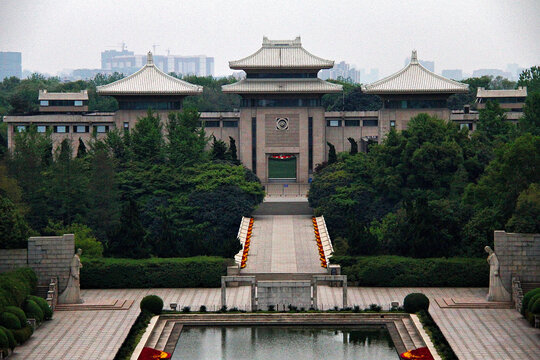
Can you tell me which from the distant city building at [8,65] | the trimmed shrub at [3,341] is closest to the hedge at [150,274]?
the trimmed shrub at [3,341]

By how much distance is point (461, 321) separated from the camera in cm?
2964

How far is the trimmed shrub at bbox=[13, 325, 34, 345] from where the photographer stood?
88.5 feet

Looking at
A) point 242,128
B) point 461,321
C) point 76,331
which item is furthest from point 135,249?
point 242,128

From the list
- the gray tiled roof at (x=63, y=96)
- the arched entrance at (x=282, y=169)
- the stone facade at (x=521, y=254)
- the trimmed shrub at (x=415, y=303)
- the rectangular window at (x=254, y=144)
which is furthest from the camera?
the arched entrance at (x=282, y=169)

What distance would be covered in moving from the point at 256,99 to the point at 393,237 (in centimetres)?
1957

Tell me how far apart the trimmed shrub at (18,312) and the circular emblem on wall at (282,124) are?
2847cm

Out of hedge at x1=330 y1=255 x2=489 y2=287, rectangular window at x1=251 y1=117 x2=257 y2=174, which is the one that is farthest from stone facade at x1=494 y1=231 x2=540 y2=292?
rectangular window at x1=251 y1=117 x2=257 y2=174

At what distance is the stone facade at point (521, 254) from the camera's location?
31.6m

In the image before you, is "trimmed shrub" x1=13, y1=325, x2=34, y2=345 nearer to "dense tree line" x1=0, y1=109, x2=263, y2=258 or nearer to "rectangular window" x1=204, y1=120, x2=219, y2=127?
"dense tree line" x1=0, y1=109, x2=263, y2=258

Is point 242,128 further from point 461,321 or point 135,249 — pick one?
point 461,321

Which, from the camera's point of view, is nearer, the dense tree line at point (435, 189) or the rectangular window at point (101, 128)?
the dense tree line at point (435, 189)

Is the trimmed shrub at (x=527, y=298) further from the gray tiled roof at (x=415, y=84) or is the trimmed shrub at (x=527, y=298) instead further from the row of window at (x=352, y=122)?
the row of window at (x=352, y=122)

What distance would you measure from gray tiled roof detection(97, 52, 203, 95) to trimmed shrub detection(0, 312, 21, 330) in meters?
27.7

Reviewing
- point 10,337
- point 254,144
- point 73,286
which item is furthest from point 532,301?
point 254,144
